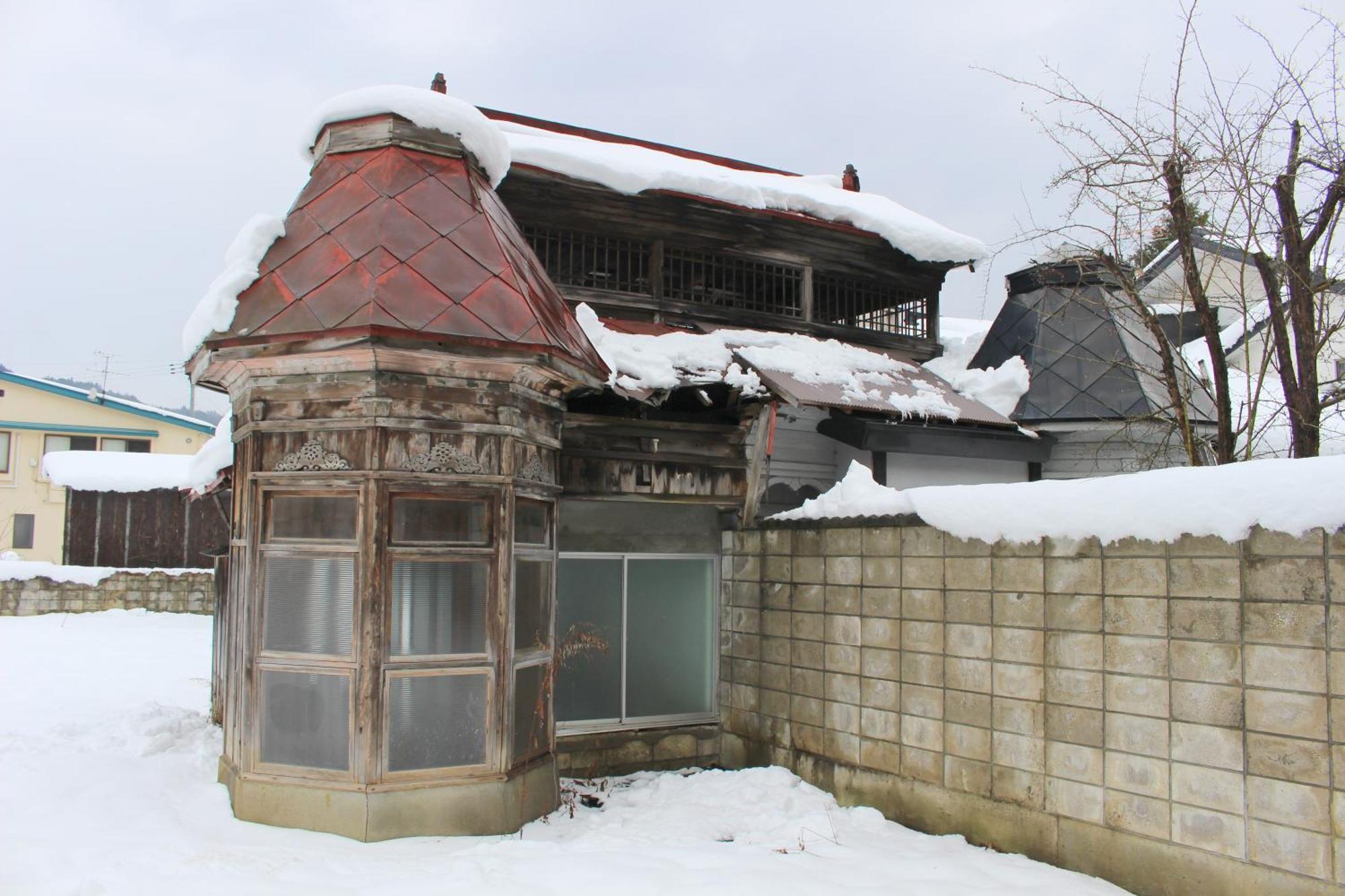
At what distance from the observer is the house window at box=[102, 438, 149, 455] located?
28906mm

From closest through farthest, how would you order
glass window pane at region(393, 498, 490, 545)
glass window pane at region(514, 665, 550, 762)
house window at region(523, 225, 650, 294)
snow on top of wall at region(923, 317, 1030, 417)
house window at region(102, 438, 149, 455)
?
glass window pane at region(393, 498, 490, 545) → glass window pane at region(514, 665, 550, 762) → house window at region(523, 225, 650, 294) → snow on top of wall at region(923, 317, 1030, 417) → house window at region(102, 438, 149, 455)

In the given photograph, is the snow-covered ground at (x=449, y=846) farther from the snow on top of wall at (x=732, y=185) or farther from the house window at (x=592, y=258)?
the snow on top of wall at (x=732, y=185)

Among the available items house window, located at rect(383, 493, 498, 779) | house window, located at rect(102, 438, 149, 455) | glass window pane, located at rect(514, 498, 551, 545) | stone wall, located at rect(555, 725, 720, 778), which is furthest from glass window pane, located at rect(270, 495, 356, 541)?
house window, located at rect(102, 438, 149, 455)

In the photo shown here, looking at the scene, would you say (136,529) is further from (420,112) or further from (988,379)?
(988,379)

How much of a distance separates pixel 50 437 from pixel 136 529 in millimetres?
7540

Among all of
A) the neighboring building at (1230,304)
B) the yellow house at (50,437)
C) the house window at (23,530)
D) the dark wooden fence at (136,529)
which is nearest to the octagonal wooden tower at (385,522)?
the neighboring building at (1230,304)

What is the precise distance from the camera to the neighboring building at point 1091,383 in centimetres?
992

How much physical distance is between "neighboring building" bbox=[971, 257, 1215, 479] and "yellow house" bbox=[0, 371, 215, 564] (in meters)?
25.8

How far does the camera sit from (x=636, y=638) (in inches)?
325

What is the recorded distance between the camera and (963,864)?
17.6ft

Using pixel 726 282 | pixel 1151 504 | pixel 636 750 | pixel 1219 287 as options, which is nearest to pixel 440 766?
pixel 636 750

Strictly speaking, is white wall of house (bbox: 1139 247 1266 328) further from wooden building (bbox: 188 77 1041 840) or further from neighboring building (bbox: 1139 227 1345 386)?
wooden building (bbox: 188 77 1041 840)

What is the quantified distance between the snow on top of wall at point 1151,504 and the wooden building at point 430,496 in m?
2.04

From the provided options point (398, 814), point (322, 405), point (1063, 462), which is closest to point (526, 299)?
point (322, 405)
